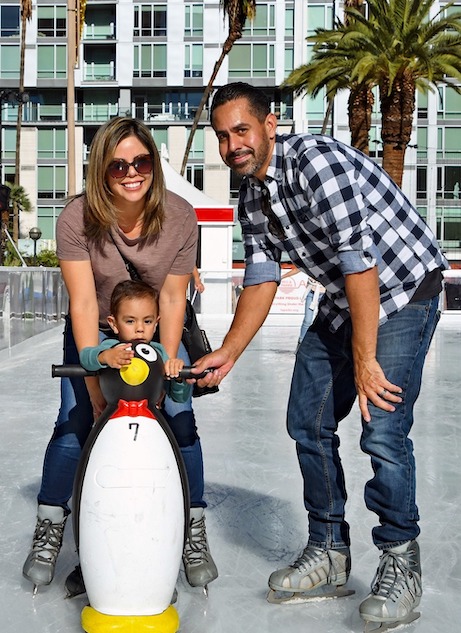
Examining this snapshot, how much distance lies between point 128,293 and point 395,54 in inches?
763

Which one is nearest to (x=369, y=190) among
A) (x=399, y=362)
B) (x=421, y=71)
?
(x=399, y=362)

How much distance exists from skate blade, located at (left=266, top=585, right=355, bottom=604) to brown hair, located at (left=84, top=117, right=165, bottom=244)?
4.10 feet

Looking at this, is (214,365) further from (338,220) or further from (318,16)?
(318,16)

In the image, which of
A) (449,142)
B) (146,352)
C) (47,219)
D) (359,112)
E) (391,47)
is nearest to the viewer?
(146,352)

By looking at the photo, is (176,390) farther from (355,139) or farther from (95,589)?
(355,139)

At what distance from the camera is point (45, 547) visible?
311cm

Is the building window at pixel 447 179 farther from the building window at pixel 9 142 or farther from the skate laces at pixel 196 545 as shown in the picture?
the skate laces at pixel 196 545

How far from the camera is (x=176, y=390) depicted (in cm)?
287

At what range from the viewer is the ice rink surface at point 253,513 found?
2826 millimetres

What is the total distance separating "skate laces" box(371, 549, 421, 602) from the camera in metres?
2.78

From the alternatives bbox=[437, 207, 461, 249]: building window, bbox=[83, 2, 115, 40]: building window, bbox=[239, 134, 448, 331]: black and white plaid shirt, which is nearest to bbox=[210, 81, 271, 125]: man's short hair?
bbox=[239, 134, 448, 331]: black and white plaid shirt

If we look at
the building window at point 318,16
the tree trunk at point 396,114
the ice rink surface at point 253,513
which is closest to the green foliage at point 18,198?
the building window at point 318,16

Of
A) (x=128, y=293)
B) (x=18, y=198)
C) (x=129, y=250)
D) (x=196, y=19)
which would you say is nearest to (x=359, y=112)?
(x=18, y=198)

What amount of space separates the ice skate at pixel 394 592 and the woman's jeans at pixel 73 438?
727 mm
